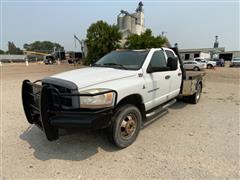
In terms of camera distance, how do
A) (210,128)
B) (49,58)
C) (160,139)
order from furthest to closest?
(49,58) → (210,128) → (160,139)

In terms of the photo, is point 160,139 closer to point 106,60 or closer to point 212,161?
point 212,161

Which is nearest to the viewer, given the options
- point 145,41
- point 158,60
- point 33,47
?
point 158,60

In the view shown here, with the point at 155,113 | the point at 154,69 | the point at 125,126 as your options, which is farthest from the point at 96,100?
the point at 155,113

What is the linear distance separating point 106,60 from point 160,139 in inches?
88.7

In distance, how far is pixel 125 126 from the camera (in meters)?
3.39

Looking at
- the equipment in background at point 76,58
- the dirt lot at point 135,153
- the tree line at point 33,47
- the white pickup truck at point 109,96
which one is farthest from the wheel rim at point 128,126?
the tree line at point 33,47

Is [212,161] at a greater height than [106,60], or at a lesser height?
lesser

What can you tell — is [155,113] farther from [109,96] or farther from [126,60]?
[109,96]

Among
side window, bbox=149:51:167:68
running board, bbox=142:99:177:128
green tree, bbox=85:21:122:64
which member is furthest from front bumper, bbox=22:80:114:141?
green tree, bbox=85:21:122:64

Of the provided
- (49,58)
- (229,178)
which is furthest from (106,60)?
(49,58)

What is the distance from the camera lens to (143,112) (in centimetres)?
378

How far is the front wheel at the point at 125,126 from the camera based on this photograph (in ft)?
10.3

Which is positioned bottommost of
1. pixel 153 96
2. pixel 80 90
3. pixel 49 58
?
pixel 153 96

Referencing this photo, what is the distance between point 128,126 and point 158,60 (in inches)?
72.5
